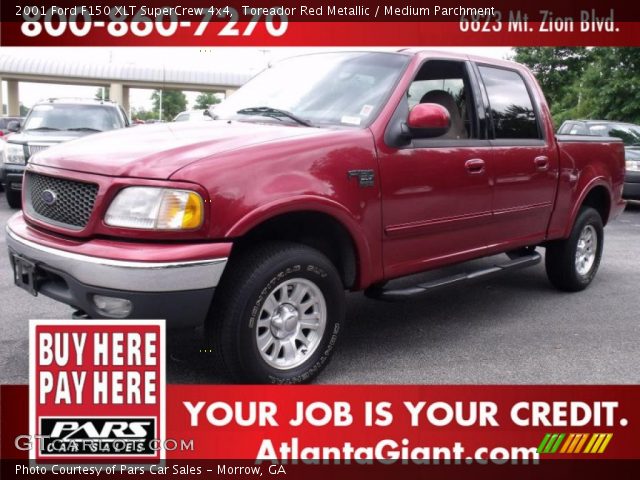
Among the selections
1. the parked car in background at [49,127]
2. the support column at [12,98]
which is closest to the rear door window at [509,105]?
the parked car in background at [49,127]

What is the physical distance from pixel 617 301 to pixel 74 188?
457 cm

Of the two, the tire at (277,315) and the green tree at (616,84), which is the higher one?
the green tree at (616,84)

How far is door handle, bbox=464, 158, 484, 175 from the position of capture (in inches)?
178

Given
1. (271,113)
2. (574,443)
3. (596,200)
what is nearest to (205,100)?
(596,200)

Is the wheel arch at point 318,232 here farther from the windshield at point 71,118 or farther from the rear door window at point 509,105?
the windshield at point 71,118

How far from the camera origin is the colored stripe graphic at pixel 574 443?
308 centimetres

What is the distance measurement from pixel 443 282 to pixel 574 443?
1580mm

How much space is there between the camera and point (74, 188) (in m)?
3.46

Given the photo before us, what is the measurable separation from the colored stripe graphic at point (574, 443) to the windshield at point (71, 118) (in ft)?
30.1

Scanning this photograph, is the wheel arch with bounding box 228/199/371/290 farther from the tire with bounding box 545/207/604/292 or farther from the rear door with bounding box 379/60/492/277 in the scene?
the tire with bounding box 545/207/604/292

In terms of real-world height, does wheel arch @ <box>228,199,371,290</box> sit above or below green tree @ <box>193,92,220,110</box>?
below

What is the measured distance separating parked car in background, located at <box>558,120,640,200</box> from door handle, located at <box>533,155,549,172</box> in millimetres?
5664

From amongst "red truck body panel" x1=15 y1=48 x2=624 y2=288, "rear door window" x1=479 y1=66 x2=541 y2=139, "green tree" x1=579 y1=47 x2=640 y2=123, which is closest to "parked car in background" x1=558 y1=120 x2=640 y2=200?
"rear door window" x1=479 y1=66 x2=541 y2=139

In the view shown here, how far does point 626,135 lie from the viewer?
1278 centimetres
